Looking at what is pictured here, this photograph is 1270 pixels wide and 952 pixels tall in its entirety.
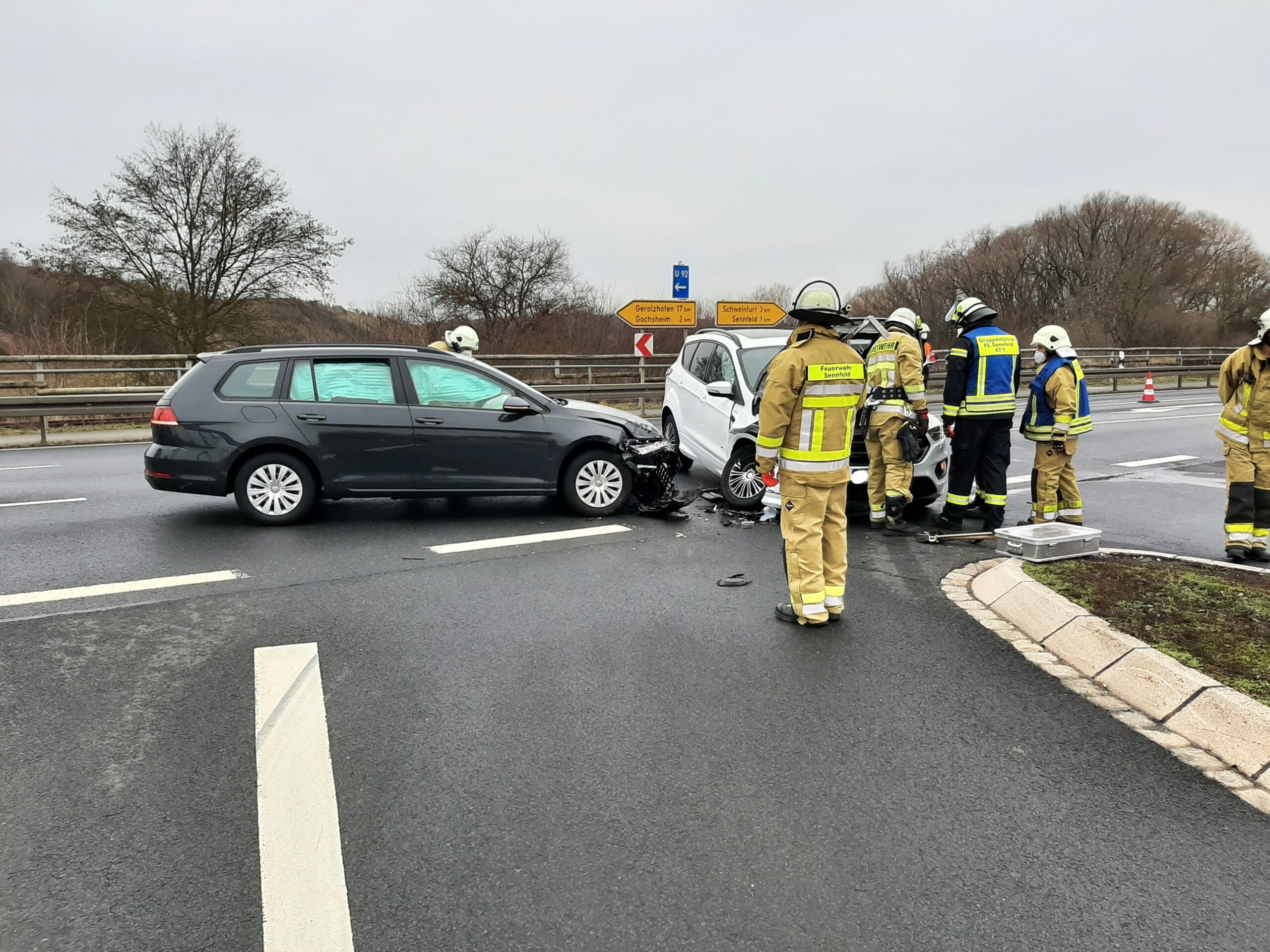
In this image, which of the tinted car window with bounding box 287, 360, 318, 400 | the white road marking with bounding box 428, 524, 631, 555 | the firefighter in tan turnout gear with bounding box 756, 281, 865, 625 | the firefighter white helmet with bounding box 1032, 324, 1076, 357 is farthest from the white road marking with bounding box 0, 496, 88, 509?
the firefighter white helmet with bounding box 1032, 324, 1076, 357

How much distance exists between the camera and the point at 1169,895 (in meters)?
2.54

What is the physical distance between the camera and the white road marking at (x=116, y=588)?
536 cm

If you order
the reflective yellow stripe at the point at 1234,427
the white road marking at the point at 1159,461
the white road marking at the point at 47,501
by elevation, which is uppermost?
the reflective yellow stripe at the point at 1234,427

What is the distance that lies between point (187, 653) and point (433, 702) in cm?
156

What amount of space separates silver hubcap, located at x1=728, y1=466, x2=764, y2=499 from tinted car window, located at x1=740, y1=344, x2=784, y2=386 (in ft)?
3.21

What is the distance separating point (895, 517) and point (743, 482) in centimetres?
155

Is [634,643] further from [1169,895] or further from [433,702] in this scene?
[1169,895]

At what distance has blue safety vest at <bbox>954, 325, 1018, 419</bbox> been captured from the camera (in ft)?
24.2

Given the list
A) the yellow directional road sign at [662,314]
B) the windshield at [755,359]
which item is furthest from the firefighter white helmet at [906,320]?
the yellow directional road sign at [662,314]

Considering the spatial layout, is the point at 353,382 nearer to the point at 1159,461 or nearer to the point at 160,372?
the point at 1159,461

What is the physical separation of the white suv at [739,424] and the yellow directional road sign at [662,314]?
823cm

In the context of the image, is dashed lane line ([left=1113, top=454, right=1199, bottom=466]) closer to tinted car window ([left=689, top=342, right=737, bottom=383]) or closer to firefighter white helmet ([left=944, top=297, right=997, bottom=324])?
firefighter white helmet ([left=944, top=297, right=997, bottom=324])

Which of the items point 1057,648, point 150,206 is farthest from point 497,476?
point 150,206

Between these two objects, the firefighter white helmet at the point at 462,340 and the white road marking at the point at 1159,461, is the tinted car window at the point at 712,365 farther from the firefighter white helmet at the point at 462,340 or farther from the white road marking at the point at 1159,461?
the white road marking at the point at 1159,461
